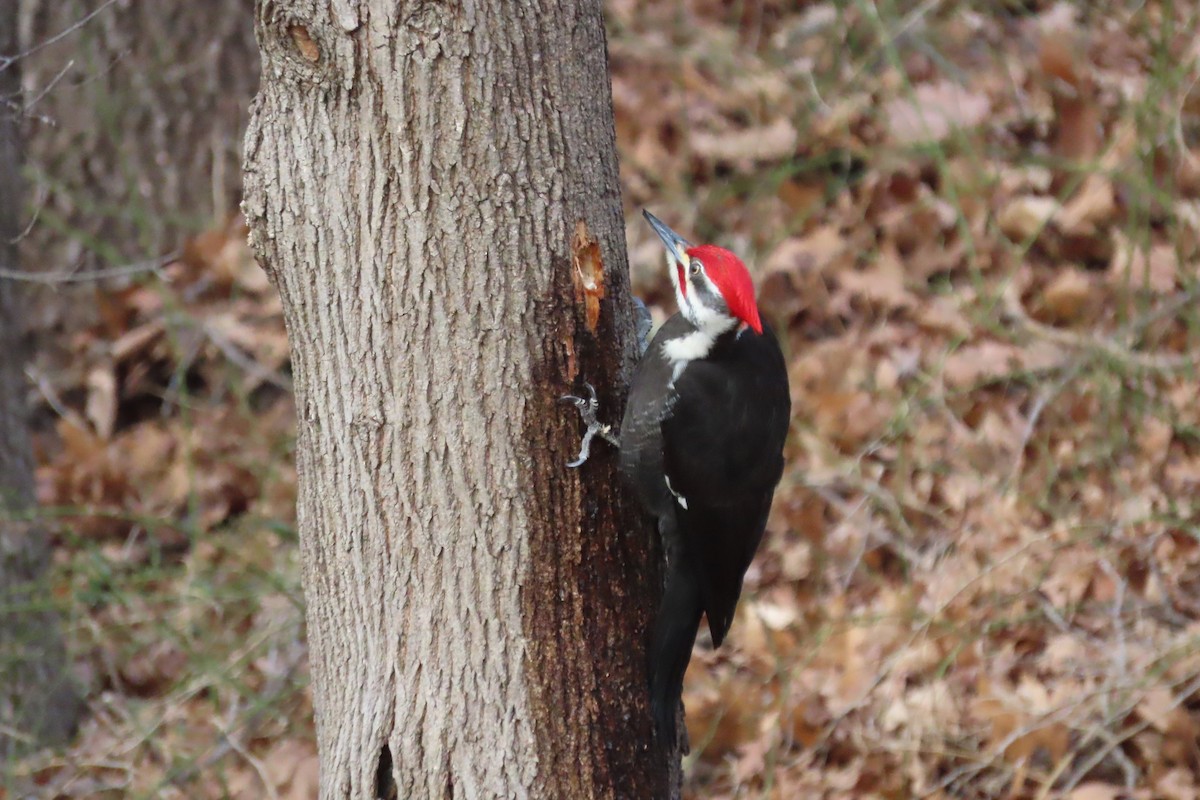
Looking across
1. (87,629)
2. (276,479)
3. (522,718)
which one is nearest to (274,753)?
(87,629)

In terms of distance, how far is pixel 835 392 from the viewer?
15.9ft

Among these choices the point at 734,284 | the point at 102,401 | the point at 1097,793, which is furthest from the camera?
the point at 102,401

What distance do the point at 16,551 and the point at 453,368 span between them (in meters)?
2.40

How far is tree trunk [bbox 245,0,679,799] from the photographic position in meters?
2.27

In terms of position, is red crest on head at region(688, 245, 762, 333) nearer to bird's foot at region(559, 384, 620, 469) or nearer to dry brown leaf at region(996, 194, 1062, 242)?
bird's foot at region(559, 384, 620, 469)

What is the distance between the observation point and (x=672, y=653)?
8.18ft

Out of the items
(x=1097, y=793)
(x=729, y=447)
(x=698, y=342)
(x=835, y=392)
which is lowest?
(x=1097, y=793)

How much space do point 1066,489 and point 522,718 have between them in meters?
2.56

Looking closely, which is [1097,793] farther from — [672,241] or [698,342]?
[672,241]

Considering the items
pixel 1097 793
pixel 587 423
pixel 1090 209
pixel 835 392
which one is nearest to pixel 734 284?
pixel 587 423

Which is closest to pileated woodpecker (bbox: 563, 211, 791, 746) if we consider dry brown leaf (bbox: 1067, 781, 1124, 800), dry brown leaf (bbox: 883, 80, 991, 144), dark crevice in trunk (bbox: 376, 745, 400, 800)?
dark crevice in trunk (bbox: 376, 745, 400, 800)

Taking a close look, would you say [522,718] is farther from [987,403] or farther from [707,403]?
[987,403]

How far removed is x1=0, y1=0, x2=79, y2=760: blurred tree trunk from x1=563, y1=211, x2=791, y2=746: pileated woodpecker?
84.5 inches

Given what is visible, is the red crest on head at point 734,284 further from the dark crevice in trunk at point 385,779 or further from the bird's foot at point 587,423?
the dark crevice in trunk at point 385,779
